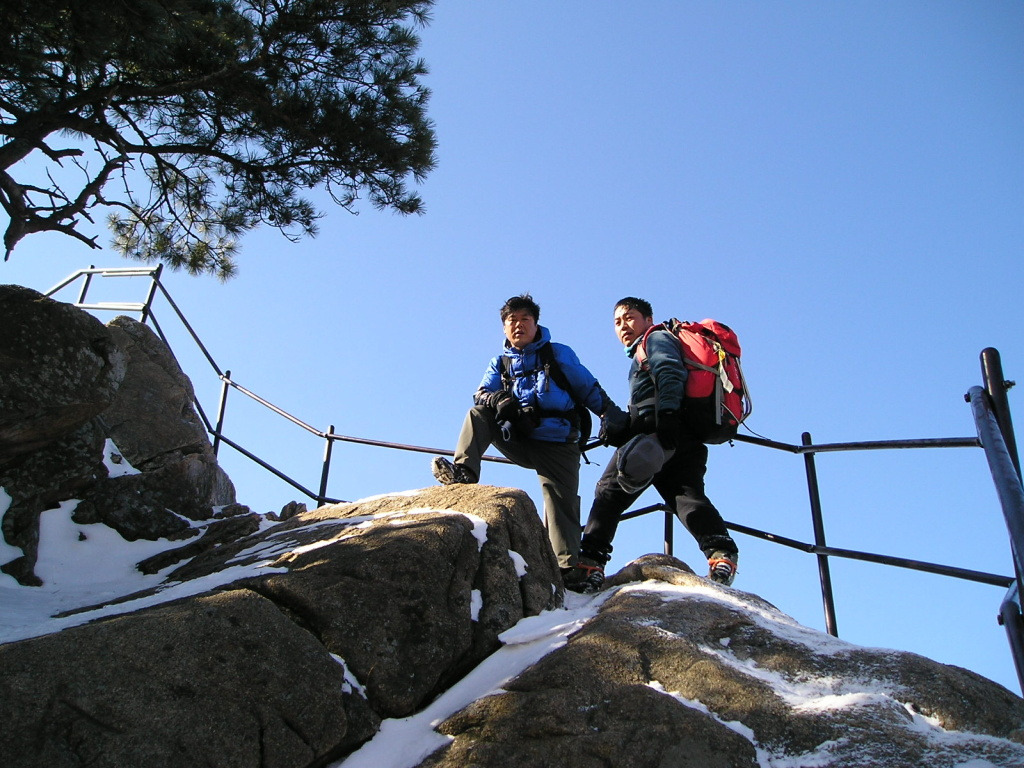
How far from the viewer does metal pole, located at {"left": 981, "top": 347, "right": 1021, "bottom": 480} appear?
2889 millimetres

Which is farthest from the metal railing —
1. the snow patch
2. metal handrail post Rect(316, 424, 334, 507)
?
the snow patch

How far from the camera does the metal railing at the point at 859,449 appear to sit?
1.83 m

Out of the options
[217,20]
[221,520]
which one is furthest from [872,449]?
[217,20]

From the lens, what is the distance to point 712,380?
4.50m

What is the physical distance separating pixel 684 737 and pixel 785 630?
962 mm

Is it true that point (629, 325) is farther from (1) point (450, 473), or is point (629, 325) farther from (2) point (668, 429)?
(1) point (450, 473)

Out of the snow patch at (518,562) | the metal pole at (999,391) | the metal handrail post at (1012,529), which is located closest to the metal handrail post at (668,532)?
the snow patch at (518,562)

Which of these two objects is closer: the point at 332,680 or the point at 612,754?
the point at 612,754

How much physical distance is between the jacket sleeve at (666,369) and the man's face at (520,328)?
72 centimetres

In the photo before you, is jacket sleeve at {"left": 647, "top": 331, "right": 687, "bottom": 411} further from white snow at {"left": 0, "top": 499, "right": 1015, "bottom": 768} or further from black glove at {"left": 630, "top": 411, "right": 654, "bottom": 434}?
white snow at {"left": 0, "top": 499, "right": 1015, "bottom": 768}

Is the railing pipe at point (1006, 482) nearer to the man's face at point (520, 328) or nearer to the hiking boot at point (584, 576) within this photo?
the hiking boot at point (584, 576)

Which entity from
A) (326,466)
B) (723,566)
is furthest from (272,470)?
(723,566)

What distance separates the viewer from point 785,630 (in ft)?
10.3

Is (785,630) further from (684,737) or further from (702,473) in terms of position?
(702,473)
